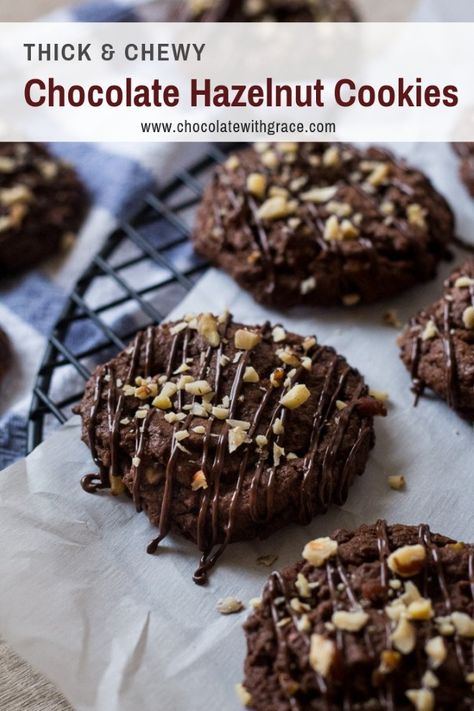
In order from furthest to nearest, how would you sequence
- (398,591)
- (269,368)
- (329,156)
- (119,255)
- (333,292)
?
(119,255)
(329,156)
(333,292)
(269,368)
(398,591)

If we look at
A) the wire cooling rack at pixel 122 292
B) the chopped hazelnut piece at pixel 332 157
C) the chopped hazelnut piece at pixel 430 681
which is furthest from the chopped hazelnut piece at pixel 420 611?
the chopped hazelnut piece at pixel 332 157

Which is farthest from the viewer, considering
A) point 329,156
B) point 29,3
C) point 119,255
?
point 29,3

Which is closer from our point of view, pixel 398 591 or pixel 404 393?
pixel 398 591

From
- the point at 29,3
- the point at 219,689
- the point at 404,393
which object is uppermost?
the point at 29,3

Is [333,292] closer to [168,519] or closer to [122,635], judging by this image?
[168,519]

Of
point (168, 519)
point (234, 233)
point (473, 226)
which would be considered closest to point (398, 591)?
point (168, 519)

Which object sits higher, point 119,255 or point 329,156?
point 329,156

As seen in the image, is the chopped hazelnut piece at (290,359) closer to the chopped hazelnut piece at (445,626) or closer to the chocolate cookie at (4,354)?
the chopped hazelnut piece at (445,626)

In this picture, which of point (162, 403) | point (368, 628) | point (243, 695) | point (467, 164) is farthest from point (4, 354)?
point (467, 164)
